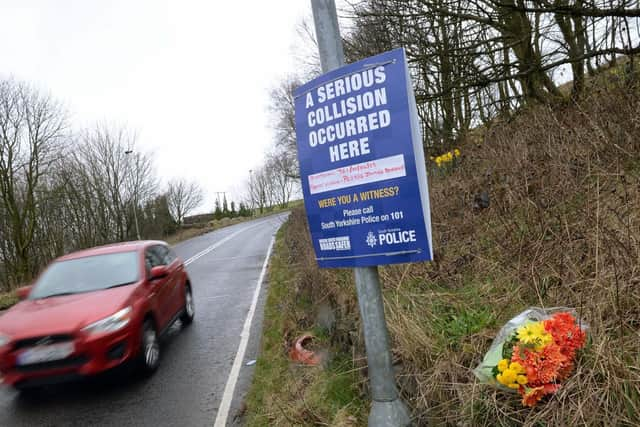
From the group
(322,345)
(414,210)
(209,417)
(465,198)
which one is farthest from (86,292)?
(465,198)

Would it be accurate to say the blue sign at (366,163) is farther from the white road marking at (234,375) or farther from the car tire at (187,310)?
the car tire at (187,310)

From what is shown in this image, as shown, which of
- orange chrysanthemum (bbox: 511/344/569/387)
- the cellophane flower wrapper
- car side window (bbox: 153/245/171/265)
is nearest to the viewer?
orange chrysanthemum (bbox: 511/344/569/387)

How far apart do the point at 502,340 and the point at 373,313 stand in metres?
0.86

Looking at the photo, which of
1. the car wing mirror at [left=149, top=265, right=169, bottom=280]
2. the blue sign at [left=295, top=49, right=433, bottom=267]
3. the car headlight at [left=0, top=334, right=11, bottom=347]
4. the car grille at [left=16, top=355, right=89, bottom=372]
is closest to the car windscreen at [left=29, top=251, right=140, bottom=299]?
the car wing mirror at [left=149, top=265, right=169, bottom=280]

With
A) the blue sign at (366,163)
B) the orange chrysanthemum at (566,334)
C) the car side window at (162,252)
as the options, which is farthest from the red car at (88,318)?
the orange chrysanthemum at (566,334)

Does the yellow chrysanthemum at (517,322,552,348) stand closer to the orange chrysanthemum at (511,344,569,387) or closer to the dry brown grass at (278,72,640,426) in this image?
the orange chrysanthemum at (511,344,569,387)

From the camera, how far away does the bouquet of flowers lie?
237 cm

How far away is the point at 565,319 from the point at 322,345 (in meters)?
3.16

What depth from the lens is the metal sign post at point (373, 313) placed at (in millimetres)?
2689

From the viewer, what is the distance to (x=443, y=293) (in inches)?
165

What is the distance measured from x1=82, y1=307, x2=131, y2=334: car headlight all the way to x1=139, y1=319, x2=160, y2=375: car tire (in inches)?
15.2

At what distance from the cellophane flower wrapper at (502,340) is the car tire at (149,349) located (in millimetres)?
4156

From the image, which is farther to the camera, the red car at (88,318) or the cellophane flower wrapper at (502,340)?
the red car at (88,318)

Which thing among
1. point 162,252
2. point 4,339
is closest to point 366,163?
point 4,339
